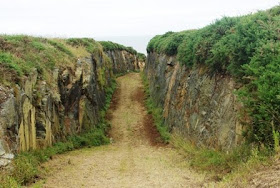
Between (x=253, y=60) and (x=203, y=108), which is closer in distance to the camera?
(x=253, y=60)

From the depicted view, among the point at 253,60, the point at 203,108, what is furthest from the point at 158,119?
the point at 253,60

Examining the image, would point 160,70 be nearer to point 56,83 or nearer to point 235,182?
point 56,83

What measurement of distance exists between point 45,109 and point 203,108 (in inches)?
301

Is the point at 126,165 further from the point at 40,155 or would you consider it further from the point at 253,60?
the point at 253,60

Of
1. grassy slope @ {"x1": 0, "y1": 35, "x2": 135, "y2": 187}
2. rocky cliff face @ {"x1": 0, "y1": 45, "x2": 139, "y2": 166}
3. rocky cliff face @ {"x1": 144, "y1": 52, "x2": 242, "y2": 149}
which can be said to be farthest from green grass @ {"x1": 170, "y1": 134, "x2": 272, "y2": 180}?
rocky cliff face @ {"x1": 0, "y1": 45, "x2": 139, "y2": 166}

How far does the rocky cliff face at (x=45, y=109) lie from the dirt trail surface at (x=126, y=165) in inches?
54.7

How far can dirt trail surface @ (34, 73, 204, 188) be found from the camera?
9938 millimetres

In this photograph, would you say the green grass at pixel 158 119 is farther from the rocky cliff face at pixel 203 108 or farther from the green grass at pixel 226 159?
the green grass at pixel 226 159

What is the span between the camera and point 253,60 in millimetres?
10844

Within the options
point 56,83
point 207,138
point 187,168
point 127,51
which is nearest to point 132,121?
point 56,83

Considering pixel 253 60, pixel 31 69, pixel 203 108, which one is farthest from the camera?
pixel 203 108

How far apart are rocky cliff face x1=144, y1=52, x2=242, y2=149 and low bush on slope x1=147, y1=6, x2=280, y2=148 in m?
0.76

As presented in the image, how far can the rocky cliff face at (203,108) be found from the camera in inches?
480

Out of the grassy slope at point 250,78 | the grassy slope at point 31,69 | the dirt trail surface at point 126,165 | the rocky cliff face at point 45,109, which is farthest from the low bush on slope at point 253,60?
the rocky cliff face at point 45,109
